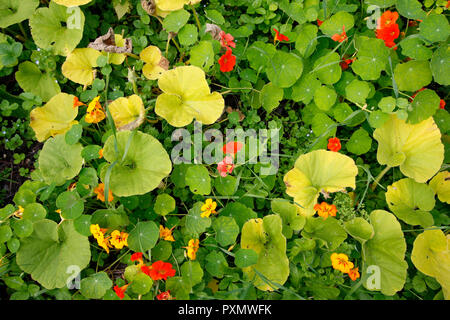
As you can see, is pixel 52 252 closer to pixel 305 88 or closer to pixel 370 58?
pixel 305 88

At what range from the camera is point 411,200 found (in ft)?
6.63

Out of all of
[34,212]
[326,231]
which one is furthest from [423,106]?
[34,212]

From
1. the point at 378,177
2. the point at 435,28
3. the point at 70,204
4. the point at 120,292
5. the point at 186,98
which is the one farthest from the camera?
the point at 378,177

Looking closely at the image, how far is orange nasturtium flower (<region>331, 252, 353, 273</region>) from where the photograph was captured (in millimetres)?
1747

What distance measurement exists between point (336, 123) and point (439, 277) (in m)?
1.05

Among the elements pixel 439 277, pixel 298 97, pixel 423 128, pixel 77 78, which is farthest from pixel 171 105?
pixel 439 277

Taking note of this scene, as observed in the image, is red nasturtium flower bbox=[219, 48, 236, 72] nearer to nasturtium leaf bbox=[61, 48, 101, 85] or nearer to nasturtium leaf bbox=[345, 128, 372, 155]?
nasturtium leaf bbox=[61, 48, 101, 85]

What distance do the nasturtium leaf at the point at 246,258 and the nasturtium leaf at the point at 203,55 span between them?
1133 millimetres

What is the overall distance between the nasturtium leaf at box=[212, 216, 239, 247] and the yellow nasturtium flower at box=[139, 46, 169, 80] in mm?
1024

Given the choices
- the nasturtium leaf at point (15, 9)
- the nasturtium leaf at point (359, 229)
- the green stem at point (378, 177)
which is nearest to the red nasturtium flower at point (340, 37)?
the green stem at point (378, 177)

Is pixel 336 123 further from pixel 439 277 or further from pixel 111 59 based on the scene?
pixel 111 59

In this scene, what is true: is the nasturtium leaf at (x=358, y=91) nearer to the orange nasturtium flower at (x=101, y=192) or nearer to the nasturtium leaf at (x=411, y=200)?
the nasturtium leaf at (x=411, y=200)

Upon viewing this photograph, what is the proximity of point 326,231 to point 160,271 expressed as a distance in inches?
37.6

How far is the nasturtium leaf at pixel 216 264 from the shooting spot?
1.87 metres
